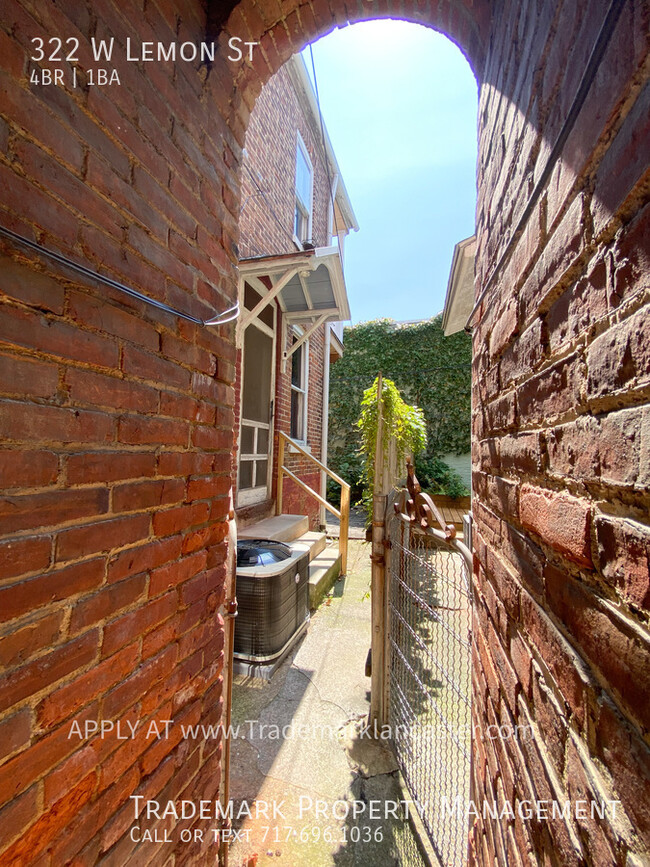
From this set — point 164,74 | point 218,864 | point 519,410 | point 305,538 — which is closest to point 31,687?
point 519,410

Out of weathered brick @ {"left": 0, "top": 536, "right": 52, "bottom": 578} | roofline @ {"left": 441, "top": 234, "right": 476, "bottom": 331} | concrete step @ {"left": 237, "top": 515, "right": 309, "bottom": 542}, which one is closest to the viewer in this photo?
weathered brick @ {"left": 0, "top": 536, "right": 52, "bottom": 578}

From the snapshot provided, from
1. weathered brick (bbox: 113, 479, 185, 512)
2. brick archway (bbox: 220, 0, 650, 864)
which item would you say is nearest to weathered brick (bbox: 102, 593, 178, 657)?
weathered brick (bbox: 113, 479, 185, 512)

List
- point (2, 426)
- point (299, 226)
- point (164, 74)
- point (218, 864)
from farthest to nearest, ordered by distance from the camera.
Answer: point (299, 226)
point (218, 864)
point (164, 74)
point (2, 426)

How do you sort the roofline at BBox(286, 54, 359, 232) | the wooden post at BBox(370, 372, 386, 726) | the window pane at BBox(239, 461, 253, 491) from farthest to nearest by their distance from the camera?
the roofline at BBox(286, 54, 359, 232), the window pane at BBox(239, 461, 253, 491), the wooden post at BBox(370, 372, 386, 726)

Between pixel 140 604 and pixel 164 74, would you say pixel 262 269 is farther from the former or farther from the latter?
pixel 140 604

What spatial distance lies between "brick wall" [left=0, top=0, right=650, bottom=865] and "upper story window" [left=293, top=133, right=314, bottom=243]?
5522 mm

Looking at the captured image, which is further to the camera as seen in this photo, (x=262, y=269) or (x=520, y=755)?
(x=262, y=269)

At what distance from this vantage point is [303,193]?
6723mm

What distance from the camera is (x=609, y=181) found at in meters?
0.52

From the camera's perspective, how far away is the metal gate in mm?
1767

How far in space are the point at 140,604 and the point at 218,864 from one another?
4.35 ft

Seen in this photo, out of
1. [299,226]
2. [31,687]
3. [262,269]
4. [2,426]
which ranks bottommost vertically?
[31,687]

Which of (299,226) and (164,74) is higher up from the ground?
Result: (299,226)

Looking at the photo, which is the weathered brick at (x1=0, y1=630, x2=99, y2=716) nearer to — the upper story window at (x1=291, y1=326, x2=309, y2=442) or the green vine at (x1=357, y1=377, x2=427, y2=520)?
the green vine at (x1=357, y1=377, x2=427, y2=520)
